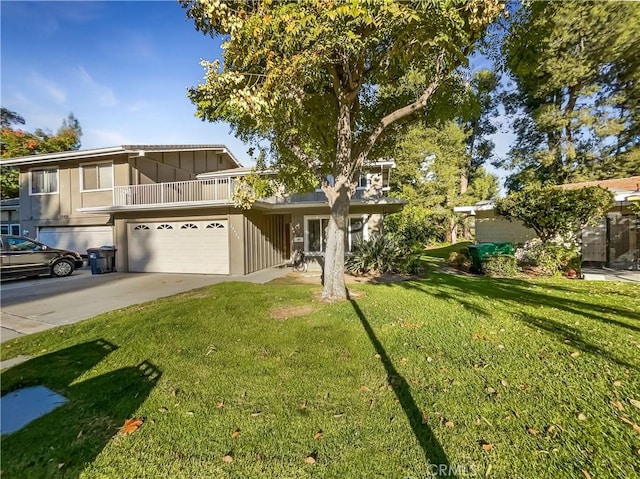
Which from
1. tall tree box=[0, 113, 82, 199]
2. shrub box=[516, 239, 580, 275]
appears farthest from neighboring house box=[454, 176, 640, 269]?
tall tree box=[0, 113, 82, 199]

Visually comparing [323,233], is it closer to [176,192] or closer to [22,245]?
[176,192]

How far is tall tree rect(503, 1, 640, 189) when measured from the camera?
15.6 meters

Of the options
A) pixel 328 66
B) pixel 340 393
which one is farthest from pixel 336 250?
pixel 340 393

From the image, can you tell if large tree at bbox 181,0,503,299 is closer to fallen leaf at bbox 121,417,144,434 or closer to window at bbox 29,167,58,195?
fallen leaf at bbox 121,417,144,434

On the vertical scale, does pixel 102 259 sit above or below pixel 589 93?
below

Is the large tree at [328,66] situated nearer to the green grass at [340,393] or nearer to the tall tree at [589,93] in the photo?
the green grass at [340,393]

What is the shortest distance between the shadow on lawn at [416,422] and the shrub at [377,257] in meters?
6.96

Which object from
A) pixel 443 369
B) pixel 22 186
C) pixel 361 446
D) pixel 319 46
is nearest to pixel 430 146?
pixel 319 46

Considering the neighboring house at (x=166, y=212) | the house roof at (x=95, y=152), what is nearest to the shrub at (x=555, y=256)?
the neighboring house at (x=166, y=212)

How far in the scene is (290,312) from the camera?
244 inches

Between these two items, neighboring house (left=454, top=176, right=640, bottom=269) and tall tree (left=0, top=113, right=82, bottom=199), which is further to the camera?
tall tree (left=0, top=113, right=82, bottom=199)

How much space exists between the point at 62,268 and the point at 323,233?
1095 centimetres

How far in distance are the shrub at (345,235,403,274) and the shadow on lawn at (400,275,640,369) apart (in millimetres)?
1713

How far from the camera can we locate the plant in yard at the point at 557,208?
9516 mm
